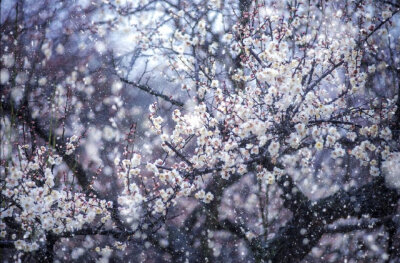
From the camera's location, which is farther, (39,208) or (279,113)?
(39,208)

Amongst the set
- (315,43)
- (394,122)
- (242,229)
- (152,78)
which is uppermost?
(152,78)

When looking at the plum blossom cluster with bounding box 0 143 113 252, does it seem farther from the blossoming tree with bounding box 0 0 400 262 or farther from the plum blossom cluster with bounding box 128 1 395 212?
the plum blossom cluster with bounding box 128 1 395 212

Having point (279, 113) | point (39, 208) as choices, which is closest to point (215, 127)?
point (279, 113)

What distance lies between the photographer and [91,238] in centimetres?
723

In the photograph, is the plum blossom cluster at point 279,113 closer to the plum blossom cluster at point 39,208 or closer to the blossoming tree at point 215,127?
the blossoming tree at point 215,127

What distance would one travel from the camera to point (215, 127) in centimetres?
372

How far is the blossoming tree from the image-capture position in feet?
10.6

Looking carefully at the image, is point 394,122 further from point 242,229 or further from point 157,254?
point 157,254

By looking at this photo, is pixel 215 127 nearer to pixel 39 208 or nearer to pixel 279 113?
pixel 279 113

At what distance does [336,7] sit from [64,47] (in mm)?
5446

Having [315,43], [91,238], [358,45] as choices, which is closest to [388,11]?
[358,45]

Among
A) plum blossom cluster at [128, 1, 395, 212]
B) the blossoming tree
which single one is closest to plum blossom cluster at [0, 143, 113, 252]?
the blossoming tree

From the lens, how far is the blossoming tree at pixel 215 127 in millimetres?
3227

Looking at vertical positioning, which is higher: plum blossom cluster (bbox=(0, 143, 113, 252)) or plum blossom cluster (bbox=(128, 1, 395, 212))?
plum blossom cluster (bbox=(128, 1, 395, 212))
